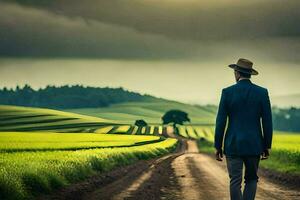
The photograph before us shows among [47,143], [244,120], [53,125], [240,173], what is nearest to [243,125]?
[244,120]

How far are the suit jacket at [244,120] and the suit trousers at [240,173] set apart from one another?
5.9 inches

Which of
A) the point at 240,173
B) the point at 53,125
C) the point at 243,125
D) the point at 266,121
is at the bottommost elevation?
the point at 53,125

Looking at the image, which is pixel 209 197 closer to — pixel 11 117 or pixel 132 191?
pixel 132 191

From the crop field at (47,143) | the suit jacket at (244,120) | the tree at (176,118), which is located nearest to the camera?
the suit jacket at (244,120)

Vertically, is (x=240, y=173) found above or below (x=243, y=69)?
below

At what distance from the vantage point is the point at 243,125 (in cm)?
1097

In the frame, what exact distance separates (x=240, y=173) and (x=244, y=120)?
1.00 meters

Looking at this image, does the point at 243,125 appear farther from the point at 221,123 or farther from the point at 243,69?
the point at 243,69

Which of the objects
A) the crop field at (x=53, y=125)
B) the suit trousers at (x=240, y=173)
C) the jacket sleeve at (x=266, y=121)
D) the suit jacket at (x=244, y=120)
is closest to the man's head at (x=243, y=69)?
the suit jacket at (x=244, y=120)

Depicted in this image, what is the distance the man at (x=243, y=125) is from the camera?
10914 mm

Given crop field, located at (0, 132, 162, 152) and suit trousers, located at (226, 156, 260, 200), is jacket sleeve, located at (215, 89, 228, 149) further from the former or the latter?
crop field, located at (0, 132, 162, 152)

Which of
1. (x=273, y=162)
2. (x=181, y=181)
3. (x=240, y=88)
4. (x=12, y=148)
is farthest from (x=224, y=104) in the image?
(x=12, y=148)

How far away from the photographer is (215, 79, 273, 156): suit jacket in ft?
35.8

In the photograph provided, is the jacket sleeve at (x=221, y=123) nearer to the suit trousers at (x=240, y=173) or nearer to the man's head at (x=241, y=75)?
the suit trousers at (x=240, y=173)
